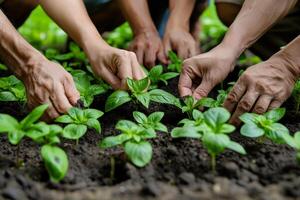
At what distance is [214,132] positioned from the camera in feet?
4.50

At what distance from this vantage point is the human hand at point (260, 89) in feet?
5.26

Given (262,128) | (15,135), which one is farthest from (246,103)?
(15,135)

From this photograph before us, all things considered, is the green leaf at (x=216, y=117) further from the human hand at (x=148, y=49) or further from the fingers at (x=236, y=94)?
the human hand at (x=148, y=49)

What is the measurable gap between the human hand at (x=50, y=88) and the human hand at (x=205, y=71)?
1.31ft

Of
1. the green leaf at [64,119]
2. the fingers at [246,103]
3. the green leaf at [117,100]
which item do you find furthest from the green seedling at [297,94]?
the green leaf at [64,119]

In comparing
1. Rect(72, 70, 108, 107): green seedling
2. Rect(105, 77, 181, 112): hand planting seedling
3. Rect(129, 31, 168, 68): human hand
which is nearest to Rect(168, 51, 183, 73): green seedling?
Rect(129, 31, 168, 68): human hand

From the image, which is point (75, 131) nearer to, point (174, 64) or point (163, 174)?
point (163, 174)

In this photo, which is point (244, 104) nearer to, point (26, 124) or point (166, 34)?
point (26, 124)

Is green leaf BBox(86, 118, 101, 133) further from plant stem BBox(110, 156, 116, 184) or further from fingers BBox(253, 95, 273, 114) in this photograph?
fingers BBox(253, 95, 273, 114)

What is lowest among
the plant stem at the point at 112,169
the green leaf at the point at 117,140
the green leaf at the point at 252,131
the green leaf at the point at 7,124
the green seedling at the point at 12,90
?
the plant stem at the point at 112,169

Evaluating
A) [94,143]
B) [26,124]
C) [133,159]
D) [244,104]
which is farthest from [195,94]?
[26,124]

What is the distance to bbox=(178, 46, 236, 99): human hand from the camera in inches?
70.3

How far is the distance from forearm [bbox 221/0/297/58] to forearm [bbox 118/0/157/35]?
1.70 ft

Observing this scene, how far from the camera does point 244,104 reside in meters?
1.60
